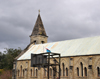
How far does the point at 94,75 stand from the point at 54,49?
38.9 ft

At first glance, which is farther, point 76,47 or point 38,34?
point 38,34

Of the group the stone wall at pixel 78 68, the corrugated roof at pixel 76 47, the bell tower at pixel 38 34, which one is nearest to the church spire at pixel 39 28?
the bell tower at pixel 38 34

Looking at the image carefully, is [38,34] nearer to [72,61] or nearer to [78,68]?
[72,61]

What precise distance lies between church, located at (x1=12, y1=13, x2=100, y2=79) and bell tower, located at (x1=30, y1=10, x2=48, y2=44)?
2.89 meters

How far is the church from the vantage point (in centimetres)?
3309

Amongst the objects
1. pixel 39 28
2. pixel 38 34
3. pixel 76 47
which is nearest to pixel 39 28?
pixel 39 28

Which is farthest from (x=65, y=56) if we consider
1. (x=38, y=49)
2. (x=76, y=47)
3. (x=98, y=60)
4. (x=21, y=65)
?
(x=21, y=65)

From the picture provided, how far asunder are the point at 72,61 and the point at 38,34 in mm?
17298

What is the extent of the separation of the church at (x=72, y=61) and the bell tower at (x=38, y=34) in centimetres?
289

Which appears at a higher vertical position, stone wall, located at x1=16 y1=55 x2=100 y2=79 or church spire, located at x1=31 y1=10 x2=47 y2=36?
church spire, located at x1=31 y1=10 x2=47 y2=36

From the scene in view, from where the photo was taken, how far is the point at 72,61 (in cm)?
3575

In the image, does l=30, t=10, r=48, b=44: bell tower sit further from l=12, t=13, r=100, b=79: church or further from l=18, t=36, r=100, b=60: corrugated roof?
l=18, t=36, r=100, b=60: corrugated roof

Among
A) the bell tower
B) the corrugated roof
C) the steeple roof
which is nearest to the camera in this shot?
the corrugated roof

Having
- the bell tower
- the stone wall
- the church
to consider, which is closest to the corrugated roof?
the church
